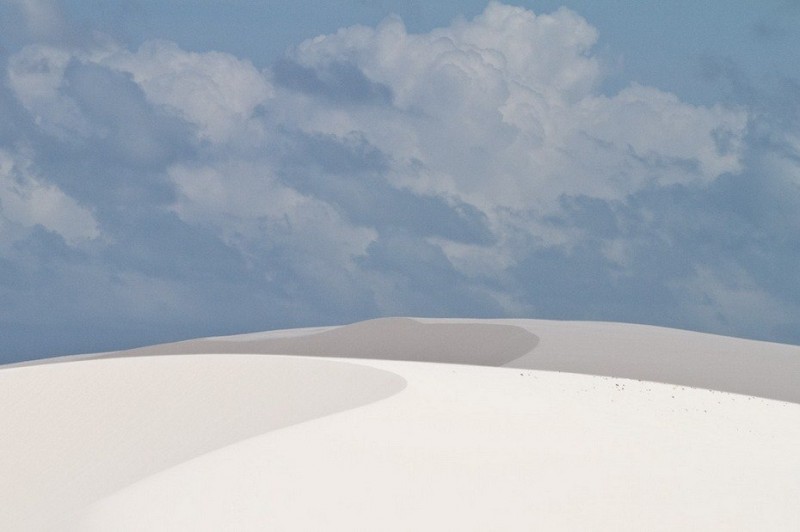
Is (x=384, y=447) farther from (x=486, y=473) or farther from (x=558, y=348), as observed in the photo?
(x=558, y=348)

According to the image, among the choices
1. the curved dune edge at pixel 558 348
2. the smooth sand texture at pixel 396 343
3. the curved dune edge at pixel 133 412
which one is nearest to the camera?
the curved dune edge at pixel 133 412

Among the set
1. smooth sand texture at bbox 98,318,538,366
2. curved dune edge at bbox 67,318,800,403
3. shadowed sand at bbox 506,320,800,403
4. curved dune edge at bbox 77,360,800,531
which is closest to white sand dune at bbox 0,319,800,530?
curved dune edge at bbox 77,360,800,531

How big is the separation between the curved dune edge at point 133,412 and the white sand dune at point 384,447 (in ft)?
0.13

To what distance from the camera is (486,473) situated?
10.5 metres

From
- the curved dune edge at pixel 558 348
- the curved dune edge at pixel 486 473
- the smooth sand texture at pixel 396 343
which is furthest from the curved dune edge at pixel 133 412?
the curved dune edge at pixel 558 348

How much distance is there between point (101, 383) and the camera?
55.3 ft

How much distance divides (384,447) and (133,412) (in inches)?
222

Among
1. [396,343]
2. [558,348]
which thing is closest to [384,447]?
[558,348]

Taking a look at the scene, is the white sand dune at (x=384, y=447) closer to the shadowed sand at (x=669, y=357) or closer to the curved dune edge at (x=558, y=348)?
the shadowed sand at (x=669, y=357)

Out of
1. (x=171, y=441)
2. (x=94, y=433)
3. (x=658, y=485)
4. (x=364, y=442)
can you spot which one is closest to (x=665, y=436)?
(x=658, y=485)

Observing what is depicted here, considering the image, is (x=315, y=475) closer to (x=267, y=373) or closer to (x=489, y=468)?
(x=489, y=468)

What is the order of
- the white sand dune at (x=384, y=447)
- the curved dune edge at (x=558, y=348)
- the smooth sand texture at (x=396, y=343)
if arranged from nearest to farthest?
1. the white sand dune at (x=384, y=447)
2. the curved dune edge at (x=558, y=348)
3. the smooth sand texture at (x=396, y=343)

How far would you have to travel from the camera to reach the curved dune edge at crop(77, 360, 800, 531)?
29.5 ft

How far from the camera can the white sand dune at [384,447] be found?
9227mm
